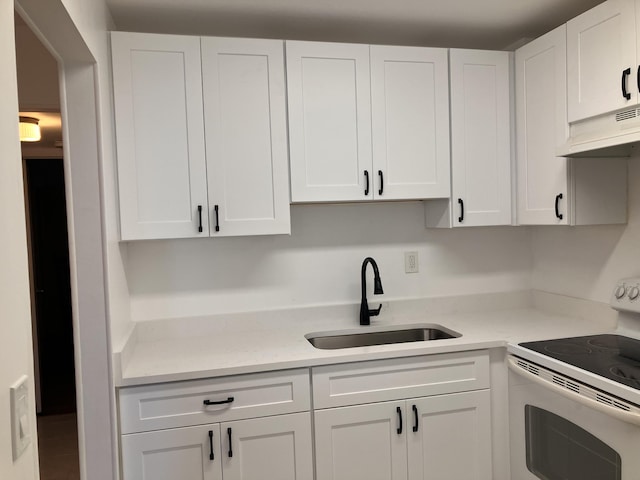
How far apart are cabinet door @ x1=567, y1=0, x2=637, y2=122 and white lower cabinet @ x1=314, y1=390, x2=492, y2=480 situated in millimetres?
1303

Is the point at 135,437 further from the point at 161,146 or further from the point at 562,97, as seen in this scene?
the point at 562,97

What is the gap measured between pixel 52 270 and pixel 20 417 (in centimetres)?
444

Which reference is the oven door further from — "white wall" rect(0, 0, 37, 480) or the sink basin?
"white wall" rect(0, 0, 37, 480)

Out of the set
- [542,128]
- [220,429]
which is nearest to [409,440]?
[220,429]

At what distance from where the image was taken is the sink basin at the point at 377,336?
239 cm

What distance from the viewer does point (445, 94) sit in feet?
7.64

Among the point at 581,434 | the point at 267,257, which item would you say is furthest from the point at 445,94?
the point at 581,434

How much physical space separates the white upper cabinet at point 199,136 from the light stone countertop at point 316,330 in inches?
20.0

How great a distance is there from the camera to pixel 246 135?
2115 millimetres

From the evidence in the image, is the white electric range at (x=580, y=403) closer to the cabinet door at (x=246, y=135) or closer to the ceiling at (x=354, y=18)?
the cabinet door at (x=246, y=135)

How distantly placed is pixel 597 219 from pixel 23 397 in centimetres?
223

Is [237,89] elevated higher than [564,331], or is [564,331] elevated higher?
[237,89]

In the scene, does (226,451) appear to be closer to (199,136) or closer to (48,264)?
(199,136)

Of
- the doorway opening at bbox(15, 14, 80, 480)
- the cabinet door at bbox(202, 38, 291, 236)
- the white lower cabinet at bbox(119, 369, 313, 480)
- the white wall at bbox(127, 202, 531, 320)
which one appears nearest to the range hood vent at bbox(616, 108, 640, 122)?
the white wall at bbox(127, 202, 531, 320)
